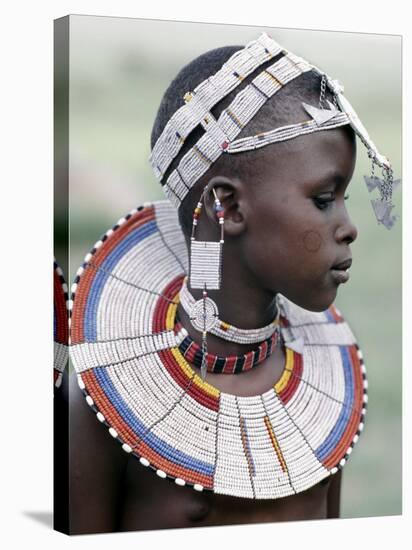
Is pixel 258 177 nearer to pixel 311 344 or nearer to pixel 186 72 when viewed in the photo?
pixel 186 72

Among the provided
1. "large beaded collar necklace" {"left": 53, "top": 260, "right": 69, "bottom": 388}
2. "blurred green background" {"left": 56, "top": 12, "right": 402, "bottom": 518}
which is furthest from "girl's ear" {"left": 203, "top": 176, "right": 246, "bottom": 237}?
"large beaded collar necklace" {"left": 53, "top": 260, "right": 69, "bottom": 388}

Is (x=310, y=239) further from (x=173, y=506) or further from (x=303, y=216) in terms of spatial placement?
(x=173, y=506)

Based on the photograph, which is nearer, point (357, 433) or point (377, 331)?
point (357, 433)

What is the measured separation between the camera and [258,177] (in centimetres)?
524

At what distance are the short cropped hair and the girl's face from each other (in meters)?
0.09

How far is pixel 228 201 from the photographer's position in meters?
5.30

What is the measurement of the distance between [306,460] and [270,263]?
2.78 ft

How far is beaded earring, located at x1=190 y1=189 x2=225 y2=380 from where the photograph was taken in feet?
17.6

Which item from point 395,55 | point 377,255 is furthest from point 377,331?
point 395,55

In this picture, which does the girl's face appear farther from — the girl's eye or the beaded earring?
the beaded earring

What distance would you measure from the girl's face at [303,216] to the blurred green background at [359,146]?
651 millimetres

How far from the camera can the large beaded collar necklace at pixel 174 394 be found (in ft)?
17.4

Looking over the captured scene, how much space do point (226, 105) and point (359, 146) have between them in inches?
41.2

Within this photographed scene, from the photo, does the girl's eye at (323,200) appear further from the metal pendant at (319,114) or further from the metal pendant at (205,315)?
the metal pendant at (205,315)
